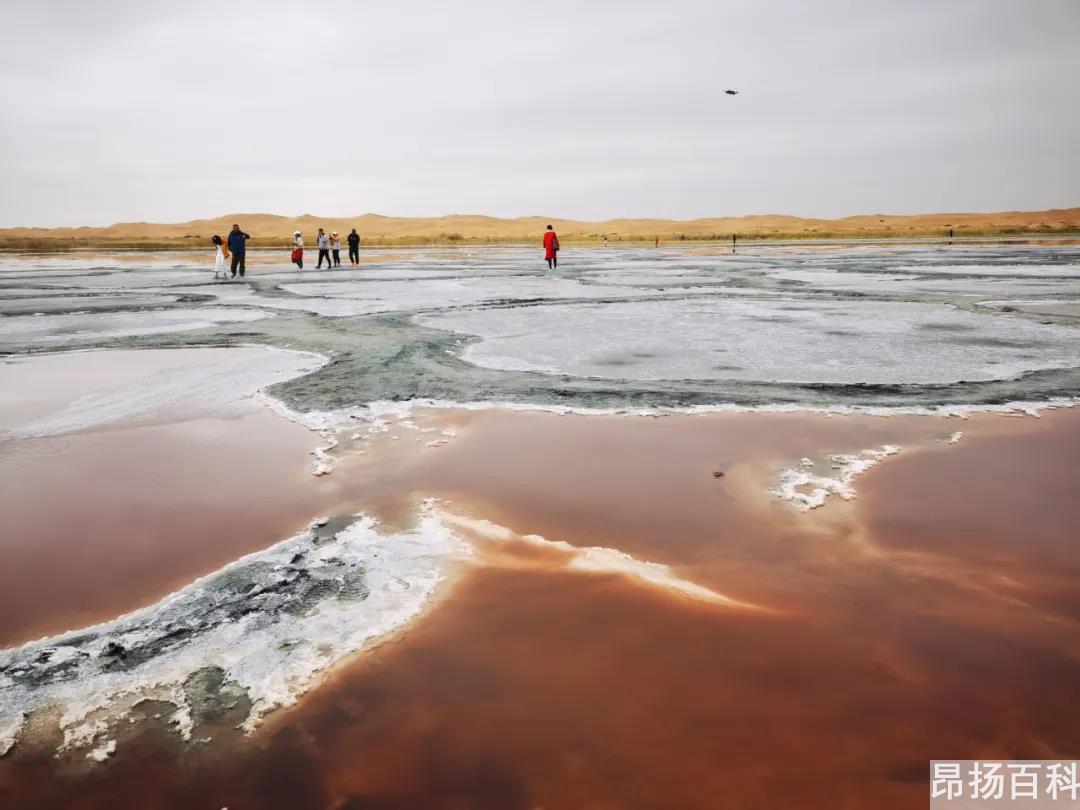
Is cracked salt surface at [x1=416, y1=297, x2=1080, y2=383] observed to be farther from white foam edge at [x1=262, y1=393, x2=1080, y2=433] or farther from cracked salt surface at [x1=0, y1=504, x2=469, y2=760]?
cracked salt surface at [x1=0, y1=504, x2=469, y2=760]

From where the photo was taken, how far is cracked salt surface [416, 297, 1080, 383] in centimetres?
835

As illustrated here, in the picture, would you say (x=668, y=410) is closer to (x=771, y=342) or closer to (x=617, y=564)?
(x=617, y=564)

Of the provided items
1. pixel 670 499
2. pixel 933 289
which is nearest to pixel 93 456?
pixel 670 499

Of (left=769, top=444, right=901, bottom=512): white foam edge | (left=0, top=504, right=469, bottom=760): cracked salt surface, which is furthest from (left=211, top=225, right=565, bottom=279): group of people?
(left=769, top=444, right=901, bottom=512): white foam edge

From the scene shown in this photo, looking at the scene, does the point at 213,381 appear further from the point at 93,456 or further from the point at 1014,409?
the point at 1014,409

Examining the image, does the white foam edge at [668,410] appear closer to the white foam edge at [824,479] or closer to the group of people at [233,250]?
the white foam edge at [824,479]

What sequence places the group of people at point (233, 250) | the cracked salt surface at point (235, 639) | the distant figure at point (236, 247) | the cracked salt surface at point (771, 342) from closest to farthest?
the cracked salt surface at point (235, 639), the cracked salt surface at point (771, 342), the group of people at point (233, 250), the distant figure at point (236, 247)

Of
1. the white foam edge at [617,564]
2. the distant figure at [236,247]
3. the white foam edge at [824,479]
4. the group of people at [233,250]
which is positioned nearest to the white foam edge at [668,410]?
the white foam edge at [824,479]
